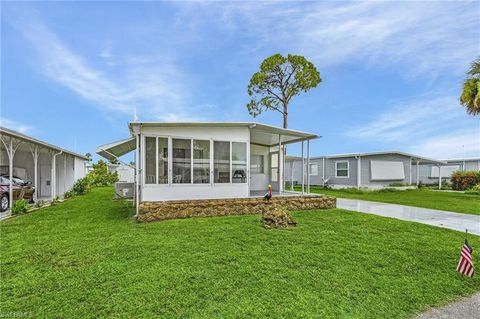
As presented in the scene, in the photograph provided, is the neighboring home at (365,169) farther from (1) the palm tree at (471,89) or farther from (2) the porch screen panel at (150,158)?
(2) the porch screen panel at (150,158)

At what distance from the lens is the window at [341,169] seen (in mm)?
22550

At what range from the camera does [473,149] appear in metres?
26.9

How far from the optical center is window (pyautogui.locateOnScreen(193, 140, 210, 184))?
31.1ft

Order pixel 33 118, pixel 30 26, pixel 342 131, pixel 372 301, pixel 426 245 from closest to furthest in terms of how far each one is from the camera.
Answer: pixel 372 301
pixel 426 245
pixel 30 26
pixel 33 118
pixel 342 131

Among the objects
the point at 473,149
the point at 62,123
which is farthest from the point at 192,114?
the point at 473,149

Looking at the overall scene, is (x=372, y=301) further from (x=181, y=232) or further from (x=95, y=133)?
(x=95, y=133)

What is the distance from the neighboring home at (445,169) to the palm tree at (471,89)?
1645cm

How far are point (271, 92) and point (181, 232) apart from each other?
1687 cm

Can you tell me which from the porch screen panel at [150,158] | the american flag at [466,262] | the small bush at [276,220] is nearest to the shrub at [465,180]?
the small bush at [276,220]

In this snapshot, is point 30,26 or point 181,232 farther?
point 30,26

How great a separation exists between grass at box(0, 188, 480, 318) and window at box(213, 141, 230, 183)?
2.70 meters

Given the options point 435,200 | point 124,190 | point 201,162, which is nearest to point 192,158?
point 201,162

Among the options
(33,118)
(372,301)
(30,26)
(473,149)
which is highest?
(30,26)

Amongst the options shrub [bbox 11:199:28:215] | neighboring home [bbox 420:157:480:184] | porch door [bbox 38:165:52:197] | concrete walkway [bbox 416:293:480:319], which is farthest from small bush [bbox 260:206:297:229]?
neighboring home [bbox 420:157:480:184]
